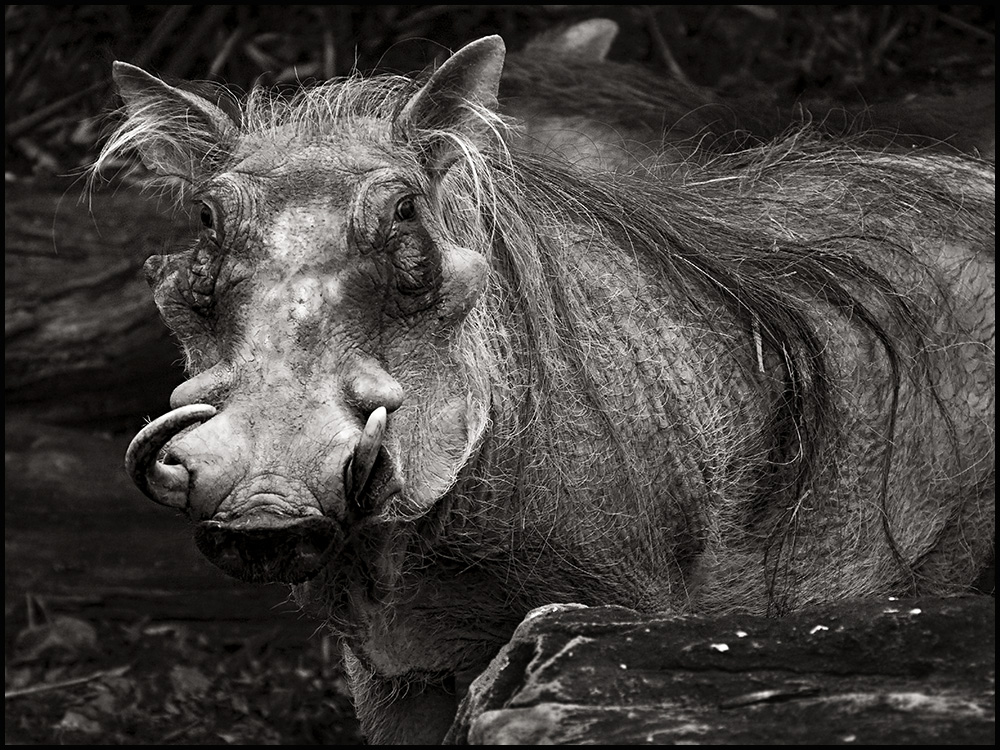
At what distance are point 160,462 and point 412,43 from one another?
3777mm

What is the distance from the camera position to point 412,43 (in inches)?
229

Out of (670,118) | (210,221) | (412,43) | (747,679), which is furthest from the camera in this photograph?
(412,43)

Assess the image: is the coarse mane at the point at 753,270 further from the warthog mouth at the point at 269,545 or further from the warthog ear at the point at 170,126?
the warthog mouth at the point at 269,545

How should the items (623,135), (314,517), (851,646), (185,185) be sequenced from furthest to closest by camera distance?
1. (623,135)
2. (185,185)
3. (314,517)
4. (851,646)

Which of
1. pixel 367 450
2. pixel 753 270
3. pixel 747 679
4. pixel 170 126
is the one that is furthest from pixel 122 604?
pixel 747 679

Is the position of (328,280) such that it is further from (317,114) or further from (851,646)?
(851,646)

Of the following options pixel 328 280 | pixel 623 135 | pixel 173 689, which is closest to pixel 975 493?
pixel 623 135

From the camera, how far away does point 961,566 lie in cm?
336

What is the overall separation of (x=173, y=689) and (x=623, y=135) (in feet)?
7.44

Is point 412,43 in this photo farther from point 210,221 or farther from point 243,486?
point 243,486

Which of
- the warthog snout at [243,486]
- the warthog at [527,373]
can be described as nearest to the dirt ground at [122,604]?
the warthog at [527,373]

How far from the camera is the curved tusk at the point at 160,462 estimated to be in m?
2.27

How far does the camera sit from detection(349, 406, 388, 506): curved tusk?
7.45 feet

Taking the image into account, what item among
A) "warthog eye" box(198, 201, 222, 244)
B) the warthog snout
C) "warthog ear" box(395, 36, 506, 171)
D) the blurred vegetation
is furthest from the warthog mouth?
the blurred vegetation
